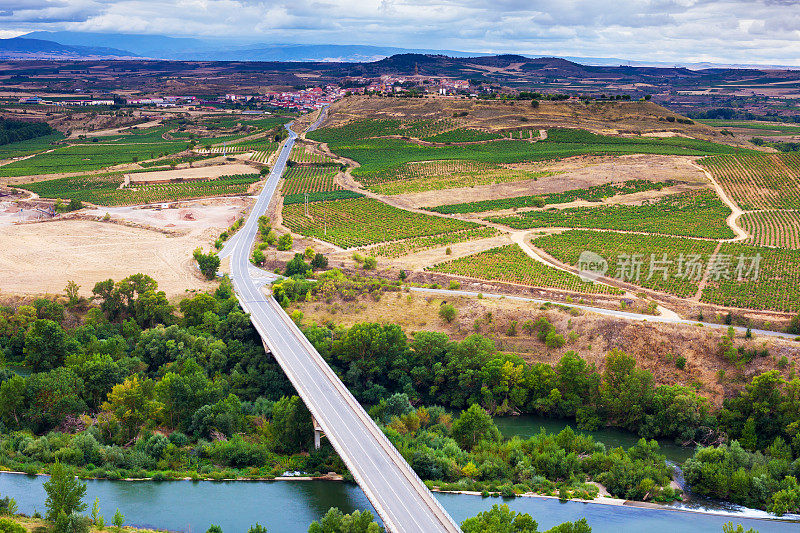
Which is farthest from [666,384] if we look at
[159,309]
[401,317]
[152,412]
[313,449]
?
[159,309]

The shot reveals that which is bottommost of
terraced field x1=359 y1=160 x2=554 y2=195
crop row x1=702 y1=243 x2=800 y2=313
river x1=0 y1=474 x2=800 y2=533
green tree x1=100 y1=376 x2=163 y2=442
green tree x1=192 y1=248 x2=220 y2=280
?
river x1=0 y1=474 x2=800 y2=533

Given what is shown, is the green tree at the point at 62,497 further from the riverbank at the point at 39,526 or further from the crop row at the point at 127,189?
the crop row at the point at 127,189

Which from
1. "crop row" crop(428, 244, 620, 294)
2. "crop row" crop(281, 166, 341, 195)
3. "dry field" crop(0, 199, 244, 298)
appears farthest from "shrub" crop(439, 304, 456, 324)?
"crop row" crop(281, 166, 341, 195)

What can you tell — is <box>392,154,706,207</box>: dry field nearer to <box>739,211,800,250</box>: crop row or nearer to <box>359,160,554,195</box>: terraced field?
<box>359,160,554,195</box>: terraced field

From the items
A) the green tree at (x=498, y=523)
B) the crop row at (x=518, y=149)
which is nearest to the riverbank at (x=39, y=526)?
the green tree at (x=498, y=523)

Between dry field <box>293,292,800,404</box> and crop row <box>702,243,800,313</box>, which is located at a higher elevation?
crop row <box>702,243,800,313</box>

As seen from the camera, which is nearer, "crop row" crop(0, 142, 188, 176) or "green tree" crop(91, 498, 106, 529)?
"green tree" crop(91, 498, 106, 529)

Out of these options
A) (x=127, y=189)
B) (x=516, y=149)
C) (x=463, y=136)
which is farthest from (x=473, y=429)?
(x=463, y=136)

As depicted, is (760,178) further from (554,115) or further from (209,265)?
(209,265)
